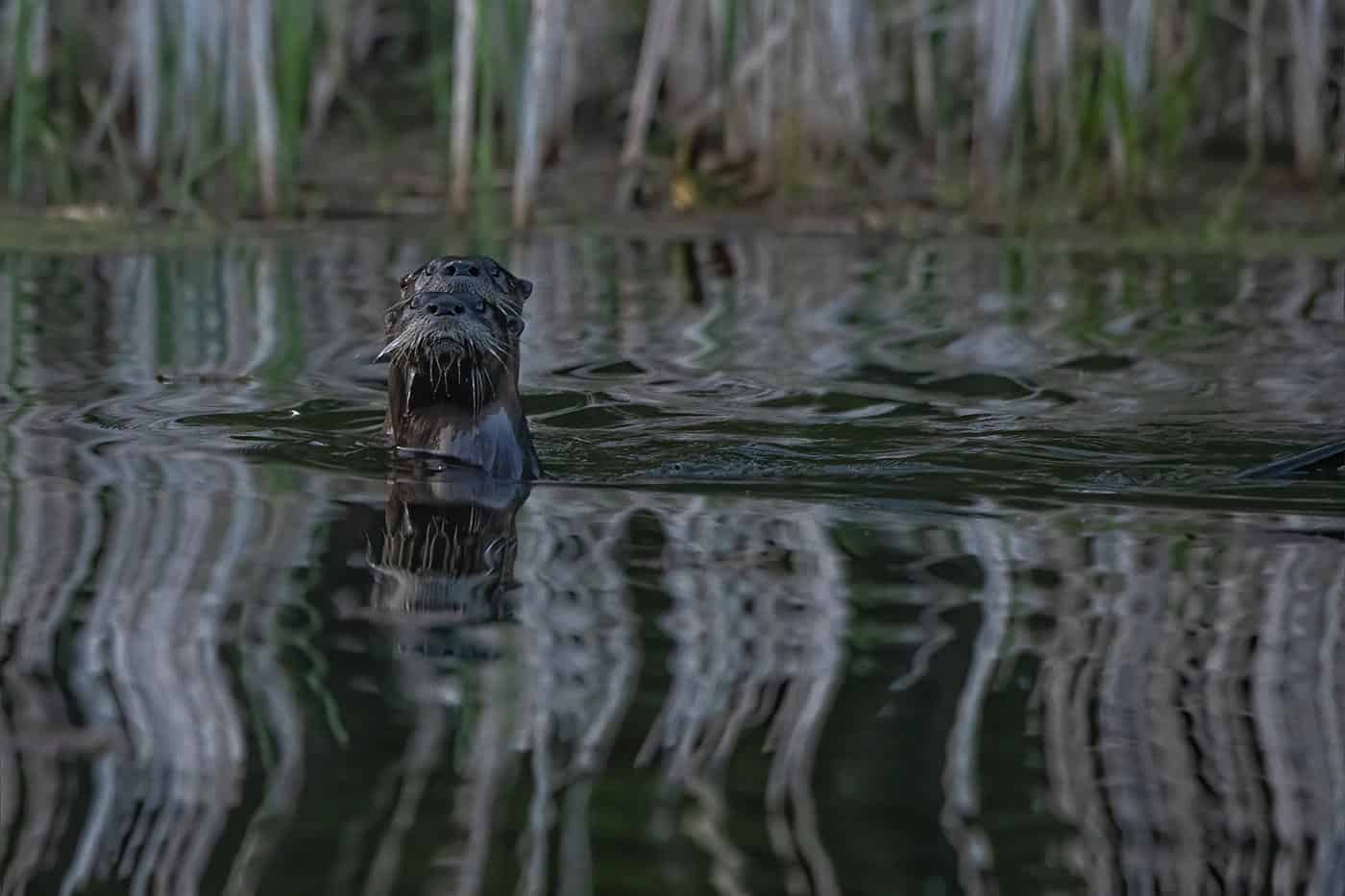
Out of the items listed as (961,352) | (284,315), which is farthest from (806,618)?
(284,315)

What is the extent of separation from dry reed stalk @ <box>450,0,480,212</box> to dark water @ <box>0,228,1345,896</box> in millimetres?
2225

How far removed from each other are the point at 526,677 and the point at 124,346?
3610mm

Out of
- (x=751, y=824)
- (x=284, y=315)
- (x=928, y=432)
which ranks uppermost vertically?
(x=284, y=315)

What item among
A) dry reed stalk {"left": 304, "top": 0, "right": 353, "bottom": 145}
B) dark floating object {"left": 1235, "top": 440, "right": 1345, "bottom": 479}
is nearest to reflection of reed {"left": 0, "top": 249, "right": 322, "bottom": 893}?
dark floating object {"left": 1235, "top": 440, "right": 1345, "bottom": 479}

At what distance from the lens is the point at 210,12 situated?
8461 mm

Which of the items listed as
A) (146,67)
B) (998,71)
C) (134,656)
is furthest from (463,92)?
(134,656)

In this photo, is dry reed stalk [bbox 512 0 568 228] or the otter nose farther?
dry reed stalk [bbox 512 0 568 228]

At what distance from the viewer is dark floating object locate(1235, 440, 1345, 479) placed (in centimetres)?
418

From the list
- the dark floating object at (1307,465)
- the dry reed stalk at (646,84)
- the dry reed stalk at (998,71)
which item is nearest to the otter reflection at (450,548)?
the dark floating object at (1307,465)

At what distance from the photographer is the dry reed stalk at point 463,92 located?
8109mm

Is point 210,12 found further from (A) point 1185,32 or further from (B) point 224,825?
(B) point 224,825

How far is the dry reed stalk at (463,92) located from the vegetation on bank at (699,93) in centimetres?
2

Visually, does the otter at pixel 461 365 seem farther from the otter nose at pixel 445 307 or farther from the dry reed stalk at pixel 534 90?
the dry reed stalk at pixel 534 90

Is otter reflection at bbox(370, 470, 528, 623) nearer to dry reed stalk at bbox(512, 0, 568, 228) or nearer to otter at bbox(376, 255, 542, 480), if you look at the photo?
otter at bbox(376, 255, 542, 480)
